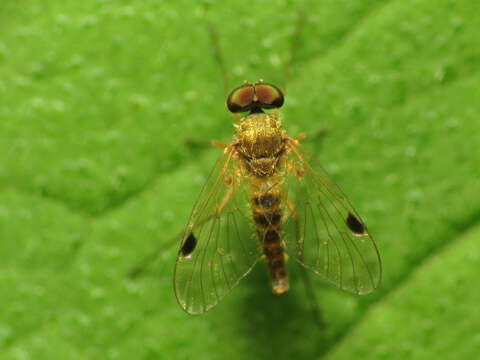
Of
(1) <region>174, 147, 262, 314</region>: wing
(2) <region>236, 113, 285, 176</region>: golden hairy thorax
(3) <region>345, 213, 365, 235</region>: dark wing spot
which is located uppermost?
(2) <region>236, 113, 285, 176</region>: golden hairy thorax

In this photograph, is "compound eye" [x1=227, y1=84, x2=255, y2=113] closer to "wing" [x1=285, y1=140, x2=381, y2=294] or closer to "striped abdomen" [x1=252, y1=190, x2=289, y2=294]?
"wing" [x1=285, y1=140, x2=381, y2=294]

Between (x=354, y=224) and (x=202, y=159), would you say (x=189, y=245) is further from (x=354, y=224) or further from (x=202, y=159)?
(x=354, y=224)

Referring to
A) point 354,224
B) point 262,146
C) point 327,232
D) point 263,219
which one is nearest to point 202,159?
point 262,146

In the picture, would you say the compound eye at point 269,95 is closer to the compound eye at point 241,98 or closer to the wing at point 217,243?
the compound eye at point 241,98

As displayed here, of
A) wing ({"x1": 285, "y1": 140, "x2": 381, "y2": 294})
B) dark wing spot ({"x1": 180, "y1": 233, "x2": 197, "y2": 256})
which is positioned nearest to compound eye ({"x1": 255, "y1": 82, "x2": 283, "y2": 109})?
wing ({"x1": 285, "y1": 140, "x2": 381, "y2": 294})

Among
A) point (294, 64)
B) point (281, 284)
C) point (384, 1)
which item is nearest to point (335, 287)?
point (281, 284)

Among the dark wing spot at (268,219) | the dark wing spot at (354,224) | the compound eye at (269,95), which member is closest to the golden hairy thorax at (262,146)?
the compound eye at (269,95)

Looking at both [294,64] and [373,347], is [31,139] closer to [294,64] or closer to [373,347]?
[294,64]
